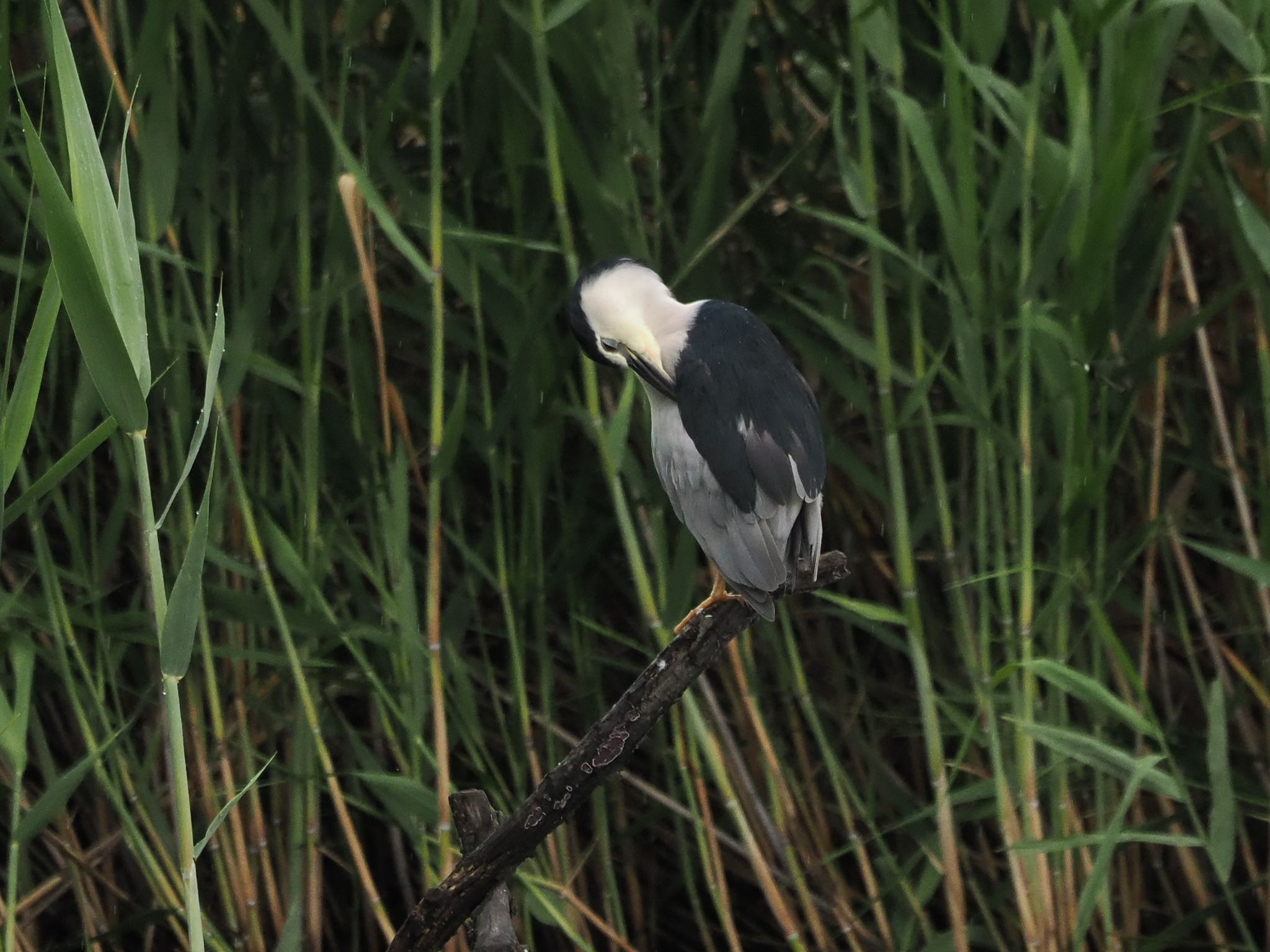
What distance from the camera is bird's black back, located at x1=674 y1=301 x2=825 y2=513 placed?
1.22 meters

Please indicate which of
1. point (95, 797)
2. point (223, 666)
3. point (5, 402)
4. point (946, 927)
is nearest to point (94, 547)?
point (223, 666)

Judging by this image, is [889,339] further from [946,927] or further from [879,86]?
[946,927]

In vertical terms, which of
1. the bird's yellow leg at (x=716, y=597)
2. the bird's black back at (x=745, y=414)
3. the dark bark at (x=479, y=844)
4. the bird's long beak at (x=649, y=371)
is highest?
the bird's long beak at (x=649, y=371)

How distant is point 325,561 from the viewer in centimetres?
152

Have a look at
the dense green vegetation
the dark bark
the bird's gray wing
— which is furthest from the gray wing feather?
the dark bark

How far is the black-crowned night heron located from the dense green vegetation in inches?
4.6

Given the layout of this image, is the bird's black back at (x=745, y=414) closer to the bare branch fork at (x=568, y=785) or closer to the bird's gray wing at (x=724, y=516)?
the bird's gray wing at (x=724, y=516)

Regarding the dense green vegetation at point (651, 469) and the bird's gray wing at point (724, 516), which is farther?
the dense green vegetation at point (651, 469)

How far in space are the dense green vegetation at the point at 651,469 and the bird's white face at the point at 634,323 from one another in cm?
10

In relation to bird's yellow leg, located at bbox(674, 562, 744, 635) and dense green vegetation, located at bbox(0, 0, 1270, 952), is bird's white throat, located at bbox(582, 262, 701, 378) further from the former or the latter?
bird's yellow leg, located at bbox(674, 562, 744, 635)

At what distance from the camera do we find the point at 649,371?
1.25 meters

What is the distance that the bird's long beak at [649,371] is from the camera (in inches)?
49.1

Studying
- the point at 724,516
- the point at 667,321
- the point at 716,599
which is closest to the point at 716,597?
the point at 716,599

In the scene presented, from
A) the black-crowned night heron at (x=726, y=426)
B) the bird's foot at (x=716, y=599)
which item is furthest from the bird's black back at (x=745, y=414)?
the bird's foot at (x=716, y=599)
